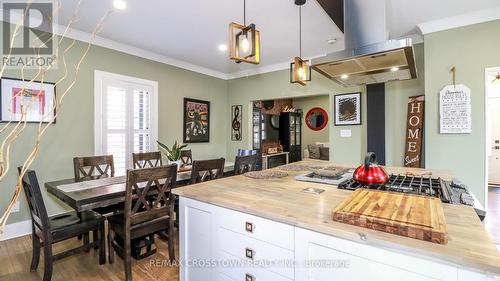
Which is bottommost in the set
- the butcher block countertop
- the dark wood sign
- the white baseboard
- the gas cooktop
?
the white baseboard

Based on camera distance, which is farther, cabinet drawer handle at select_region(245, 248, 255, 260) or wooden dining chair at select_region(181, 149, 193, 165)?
wooden dining chair at select_region(181, 149, 193, 165)

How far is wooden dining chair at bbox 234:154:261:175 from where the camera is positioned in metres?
2.61

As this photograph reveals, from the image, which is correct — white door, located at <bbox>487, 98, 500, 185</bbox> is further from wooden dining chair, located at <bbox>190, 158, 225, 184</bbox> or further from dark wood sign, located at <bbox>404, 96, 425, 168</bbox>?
wooden dining chair, located at <bbox>190, 158, 225, 184</bbox>

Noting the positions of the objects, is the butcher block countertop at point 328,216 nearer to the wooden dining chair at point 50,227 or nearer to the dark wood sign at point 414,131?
the wooden dining chair at point 50,227

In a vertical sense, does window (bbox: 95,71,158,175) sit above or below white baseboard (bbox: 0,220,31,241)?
above

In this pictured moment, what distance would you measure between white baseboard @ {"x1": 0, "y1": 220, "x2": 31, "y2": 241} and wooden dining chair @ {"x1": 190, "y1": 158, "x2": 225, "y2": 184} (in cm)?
219

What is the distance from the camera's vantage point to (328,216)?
1.10m

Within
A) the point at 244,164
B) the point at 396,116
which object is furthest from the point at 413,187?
the point at 396,116

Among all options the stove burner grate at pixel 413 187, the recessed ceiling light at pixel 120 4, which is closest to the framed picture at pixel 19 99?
the recessed ceiling light at pixel 120 4

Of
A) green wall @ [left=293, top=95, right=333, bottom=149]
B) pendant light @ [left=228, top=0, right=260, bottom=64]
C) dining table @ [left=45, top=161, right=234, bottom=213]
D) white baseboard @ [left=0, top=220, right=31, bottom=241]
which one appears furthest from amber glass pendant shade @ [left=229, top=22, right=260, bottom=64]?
green wall @ [left=293, top=95, right=333, bottom=149]

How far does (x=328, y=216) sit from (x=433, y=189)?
0.87 metres

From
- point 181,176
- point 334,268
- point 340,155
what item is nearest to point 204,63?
point 181,176

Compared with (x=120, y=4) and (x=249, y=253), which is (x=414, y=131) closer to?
(x=249, y=253)

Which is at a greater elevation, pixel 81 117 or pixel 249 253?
pixel 81 117
